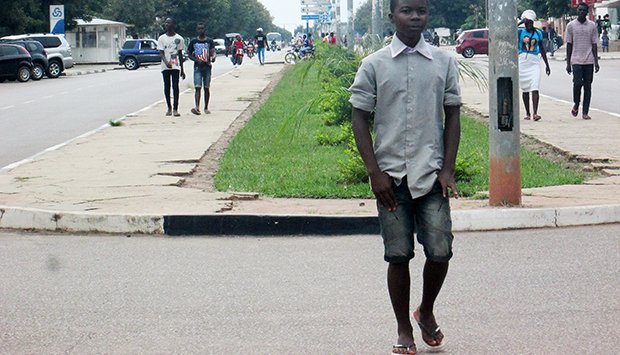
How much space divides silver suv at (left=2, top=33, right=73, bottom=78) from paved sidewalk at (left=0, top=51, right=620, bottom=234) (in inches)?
1429

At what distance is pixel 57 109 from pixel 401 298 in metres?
23.4

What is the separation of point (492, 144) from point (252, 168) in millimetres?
4216

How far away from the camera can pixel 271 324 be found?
6305mm

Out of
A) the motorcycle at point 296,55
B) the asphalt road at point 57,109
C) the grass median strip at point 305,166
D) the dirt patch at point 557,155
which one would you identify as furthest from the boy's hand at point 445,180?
the motorcycle at point 296,55

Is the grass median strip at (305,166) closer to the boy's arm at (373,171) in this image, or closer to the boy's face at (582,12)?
the boy's face at (582,12)

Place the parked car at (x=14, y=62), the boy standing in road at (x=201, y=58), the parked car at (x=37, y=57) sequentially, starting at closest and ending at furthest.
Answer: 1. the boy standing in road at (x=201, y=58)
2. the parked car at (x=14, y=62)
3. the parked car at (x=37, y=57)

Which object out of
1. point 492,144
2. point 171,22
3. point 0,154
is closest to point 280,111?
point 171,22

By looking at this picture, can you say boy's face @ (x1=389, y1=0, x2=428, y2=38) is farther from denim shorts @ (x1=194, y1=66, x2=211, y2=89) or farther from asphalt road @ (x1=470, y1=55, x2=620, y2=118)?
denim shorts @ (x1=194, y1=66, x2=211, y2=89)

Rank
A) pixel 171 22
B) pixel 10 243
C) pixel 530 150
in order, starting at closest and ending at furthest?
pixel 10 243
pixel 530 150
pixel 171 22

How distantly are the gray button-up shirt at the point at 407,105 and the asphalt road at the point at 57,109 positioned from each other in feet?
36.0

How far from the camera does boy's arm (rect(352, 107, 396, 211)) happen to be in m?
5.24

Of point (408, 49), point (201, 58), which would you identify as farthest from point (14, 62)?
point (408, 49)

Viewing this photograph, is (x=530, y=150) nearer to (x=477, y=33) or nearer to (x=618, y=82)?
(x=618, y=82)

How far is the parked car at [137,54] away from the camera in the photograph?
2645 inches
